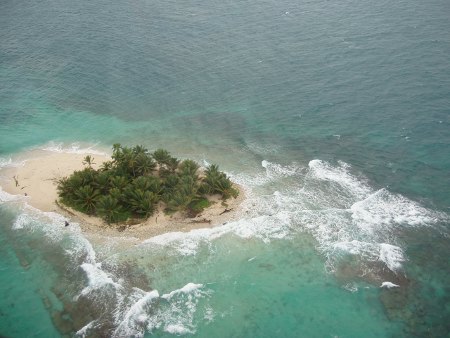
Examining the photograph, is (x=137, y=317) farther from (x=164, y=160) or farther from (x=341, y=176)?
(x=341, y=176)

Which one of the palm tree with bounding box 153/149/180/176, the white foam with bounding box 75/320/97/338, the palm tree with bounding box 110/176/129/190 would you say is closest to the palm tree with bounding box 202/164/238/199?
the palm tree with bounding box 153/149/180/176

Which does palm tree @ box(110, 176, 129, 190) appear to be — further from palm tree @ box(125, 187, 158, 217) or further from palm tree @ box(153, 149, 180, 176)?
palm tree @ box(153, 149, 180, 176)

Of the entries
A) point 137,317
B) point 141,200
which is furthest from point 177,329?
point 141,200

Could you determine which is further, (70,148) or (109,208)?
(70,148)

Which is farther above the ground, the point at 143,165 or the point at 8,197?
the point at 143,165

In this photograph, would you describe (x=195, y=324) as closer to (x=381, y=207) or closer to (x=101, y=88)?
(x=381, y=207)

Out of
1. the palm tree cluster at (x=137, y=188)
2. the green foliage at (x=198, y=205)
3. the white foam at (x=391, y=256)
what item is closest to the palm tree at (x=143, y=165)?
the palm tree cluster at (x=137, y=188)

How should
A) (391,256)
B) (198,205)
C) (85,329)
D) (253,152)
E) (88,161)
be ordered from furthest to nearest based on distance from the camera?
(253,152) < (88,161) < (198,205) < (391,256) < (85,329)
